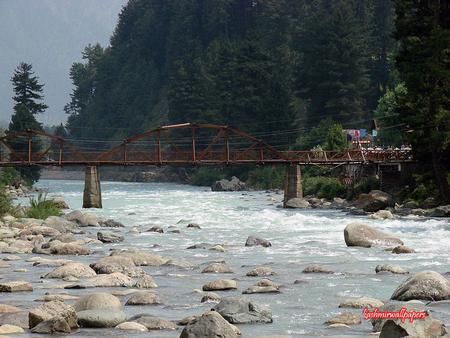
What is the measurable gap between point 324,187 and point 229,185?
29.5 metres

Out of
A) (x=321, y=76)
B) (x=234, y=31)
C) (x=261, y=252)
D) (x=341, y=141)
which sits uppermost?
(x=234, y=31)

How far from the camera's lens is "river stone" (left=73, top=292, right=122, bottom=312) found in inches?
729

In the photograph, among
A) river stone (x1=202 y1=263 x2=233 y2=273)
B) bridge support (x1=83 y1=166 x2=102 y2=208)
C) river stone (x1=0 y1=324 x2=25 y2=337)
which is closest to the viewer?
river stone (x1=0 y1=324 x2=25 y2=337)

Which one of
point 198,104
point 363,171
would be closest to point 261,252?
point 363,171

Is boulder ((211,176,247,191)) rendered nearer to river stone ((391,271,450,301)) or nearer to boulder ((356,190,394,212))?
boulder ((356,190,394,212))

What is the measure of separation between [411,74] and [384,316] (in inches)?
1569

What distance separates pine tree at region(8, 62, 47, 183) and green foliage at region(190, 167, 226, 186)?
21341 mm

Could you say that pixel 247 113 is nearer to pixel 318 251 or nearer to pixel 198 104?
pixel 198 104

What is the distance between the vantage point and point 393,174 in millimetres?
66250

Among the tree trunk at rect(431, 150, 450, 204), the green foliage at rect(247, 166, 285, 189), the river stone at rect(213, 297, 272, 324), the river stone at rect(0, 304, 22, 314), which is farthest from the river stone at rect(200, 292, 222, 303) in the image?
the green foliage at rect(247, 166, 285, 189)

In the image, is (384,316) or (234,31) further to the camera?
(234,31)

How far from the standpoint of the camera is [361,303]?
19375 mm

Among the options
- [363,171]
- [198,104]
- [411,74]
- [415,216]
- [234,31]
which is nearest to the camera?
[415,216]

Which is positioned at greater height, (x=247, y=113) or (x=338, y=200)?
(x=247, y=113)
